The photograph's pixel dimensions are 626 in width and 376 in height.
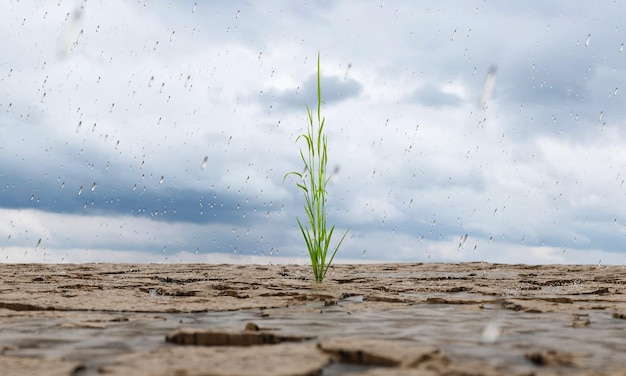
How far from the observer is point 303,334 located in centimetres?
176

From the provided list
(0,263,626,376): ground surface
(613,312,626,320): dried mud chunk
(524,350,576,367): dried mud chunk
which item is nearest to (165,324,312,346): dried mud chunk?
(0,263,626,376): ground surface

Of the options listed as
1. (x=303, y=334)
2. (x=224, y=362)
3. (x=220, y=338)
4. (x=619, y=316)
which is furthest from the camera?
(x=619, y=316)

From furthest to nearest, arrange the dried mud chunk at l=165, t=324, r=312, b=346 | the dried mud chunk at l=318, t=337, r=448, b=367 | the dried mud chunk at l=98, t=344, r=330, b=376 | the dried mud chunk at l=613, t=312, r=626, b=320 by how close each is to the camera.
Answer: the dried mud chunk at l=613, t=312, r=626, b=320
the dried mud chunk at l=165, t=324, r=312, b=346
the dried mud chunk at l=318, t=337, r=448, b=367
the dried mud chunk at l=98, t=344, r=330, b=376

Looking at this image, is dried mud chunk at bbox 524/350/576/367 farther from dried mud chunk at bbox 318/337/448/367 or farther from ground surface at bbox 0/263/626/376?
dried mud chunk at bbox 318/337/448/367

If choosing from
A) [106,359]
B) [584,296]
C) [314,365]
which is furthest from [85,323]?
[584,296]

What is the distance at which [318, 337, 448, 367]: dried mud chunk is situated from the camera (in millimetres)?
1273

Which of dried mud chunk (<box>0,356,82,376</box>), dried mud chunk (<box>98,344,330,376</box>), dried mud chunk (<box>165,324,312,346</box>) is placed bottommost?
dried mud chunk (<box>0,356,82,376</box>)

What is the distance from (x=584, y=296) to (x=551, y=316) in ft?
3.50

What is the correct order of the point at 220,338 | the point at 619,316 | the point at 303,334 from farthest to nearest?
the point at 619,316
the point at 303,334
the point at 220,338

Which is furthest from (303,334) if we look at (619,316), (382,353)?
(619,316)

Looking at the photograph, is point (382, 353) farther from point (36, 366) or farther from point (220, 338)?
point (36, 366)

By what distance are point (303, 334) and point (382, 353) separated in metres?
0.47

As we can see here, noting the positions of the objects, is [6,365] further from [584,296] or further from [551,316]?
[584,296]

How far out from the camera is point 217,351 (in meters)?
1.40
